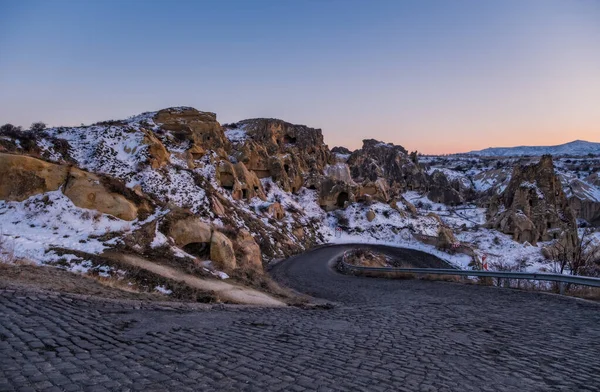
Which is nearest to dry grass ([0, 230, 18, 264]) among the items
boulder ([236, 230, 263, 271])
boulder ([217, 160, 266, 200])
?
boulder ([236, 230, 263, 271])

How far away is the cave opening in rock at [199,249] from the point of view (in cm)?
1909

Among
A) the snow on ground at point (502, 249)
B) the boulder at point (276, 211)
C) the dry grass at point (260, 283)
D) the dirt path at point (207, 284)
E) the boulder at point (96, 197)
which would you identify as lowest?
the snow on ground at point (502, 249)

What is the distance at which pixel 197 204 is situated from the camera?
31.4 metres

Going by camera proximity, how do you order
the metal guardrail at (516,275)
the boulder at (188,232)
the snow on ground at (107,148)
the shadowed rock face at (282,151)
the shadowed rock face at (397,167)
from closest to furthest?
the metal guardrail at (516,275), the boulder at (188,232), the snow on ground at (107,148), the shadowed rock face at (282,151), the shadowed rock face at (397,167)

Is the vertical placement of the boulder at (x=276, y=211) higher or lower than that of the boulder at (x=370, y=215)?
higher

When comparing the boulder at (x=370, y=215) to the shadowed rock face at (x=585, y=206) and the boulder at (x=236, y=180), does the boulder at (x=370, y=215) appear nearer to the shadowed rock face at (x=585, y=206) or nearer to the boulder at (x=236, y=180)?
the boulder at (x=236, y=180)

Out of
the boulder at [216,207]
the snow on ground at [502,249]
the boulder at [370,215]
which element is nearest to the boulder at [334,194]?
the boulder at [370,215]

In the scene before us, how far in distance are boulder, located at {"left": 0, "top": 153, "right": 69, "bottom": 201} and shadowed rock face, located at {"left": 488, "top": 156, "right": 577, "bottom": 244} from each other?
179 feet

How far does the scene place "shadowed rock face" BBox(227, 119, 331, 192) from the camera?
56.2m

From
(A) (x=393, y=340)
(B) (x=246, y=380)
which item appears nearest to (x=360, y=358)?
(A) (x=393, y=340)

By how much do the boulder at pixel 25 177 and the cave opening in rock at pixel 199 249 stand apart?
7.56 m

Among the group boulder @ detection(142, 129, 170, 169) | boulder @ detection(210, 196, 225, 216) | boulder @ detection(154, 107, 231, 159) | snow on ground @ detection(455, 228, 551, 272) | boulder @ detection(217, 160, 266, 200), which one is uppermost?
boulder @ detection(154, 107, 231, 159)

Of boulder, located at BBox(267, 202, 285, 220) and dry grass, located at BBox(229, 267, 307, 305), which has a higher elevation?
boulder, located at BBox(267, 202, 285, 220)

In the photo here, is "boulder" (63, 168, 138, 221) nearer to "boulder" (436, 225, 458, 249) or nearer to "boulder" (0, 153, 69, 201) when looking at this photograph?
"boulder" (0, 153, 69, 201)
